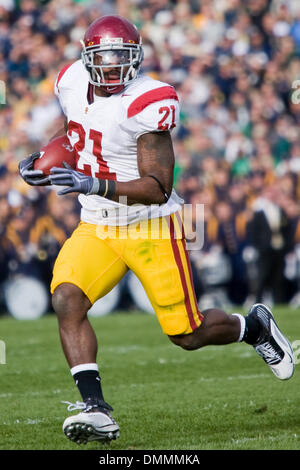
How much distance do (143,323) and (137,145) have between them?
15.6 feet

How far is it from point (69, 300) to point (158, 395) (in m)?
1.38

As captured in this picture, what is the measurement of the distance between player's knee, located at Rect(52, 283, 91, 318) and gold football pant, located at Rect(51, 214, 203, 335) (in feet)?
0.18

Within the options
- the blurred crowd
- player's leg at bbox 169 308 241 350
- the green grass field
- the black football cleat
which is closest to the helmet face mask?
player's leg at bbox 169 308 241 350

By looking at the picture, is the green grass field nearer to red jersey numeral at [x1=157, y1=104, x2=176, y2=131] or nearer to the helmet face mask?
red jersey numeral at [x1=157, y1=104, x2=176, y2=131]

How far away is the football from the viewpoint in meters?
3.59

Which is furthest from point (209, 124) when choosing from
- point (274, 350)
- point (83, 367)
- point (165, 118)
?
point (83, 367)

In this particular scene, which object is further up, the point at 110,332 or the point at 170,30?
the point at 170,30

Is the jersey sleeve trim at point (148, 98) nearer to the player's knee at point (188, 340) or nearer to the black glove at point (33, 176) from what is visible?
the black glove at point (33, 176)

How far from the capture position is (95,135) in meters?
3.47

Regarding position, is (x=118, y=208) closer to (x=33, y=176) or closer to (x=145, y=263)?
(x=145, y=263)

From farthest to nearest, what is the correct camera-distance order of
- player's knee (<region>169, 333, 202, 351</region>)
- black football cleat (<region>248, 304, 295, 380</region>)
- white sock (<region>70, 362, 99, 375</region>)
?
black football cleat (<region>248, 304, 295, 380</region>), player's knee (<region>169, 333, 202, 351</region>), white sock (<region>70, 362, 99, 375</region>)
